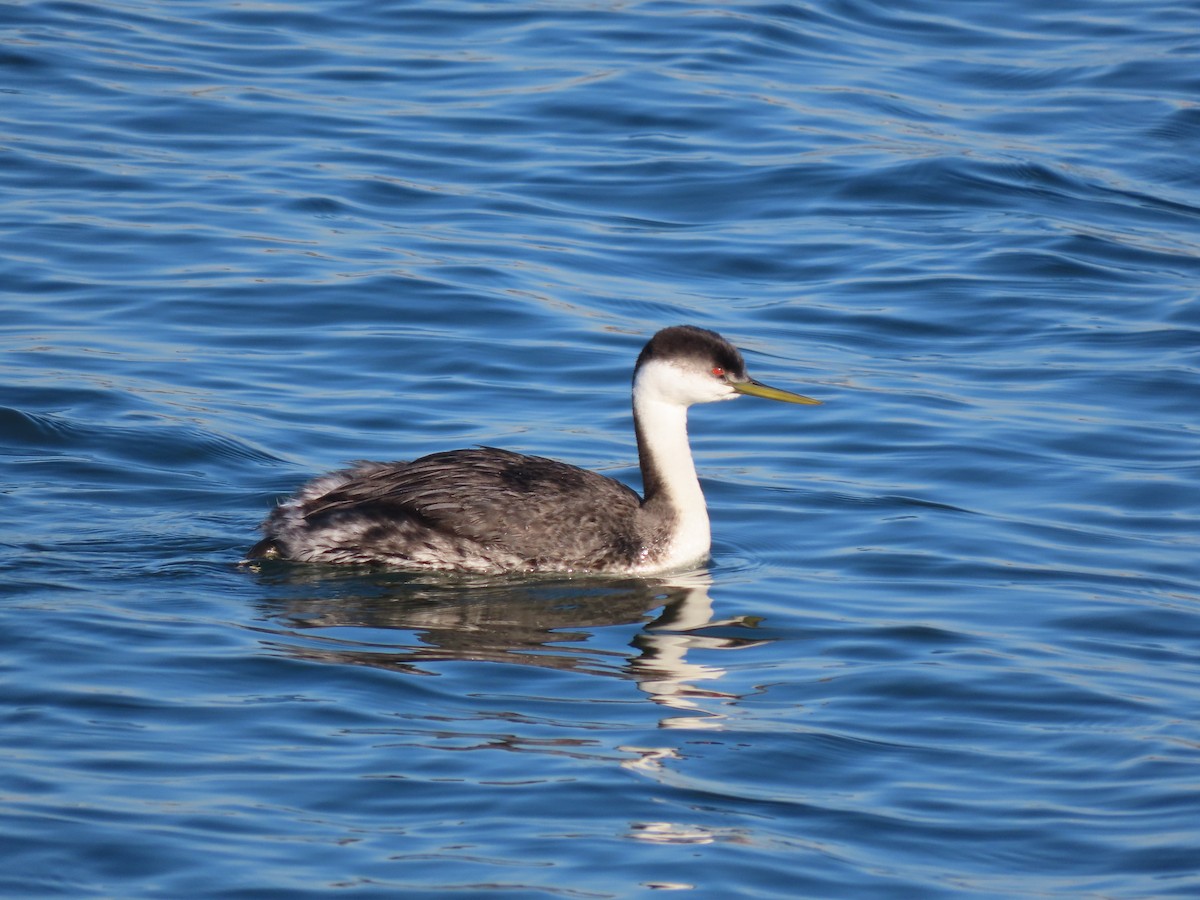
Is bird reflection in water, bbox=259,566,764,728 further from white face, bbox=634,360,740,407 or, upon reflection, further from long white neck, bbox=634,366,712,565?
white face, bbox=634,360,740,407

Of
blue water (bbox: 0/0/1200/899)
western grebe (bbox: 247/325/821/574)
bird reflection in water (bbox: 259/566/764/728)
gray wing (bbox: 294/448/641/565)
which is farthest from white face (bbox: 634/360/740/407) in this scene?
bird reflection in water (bbox: 259/566/764/728)

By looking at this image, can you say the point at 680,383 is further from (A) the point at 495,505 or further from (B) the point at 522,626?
(B) the point at 522,626

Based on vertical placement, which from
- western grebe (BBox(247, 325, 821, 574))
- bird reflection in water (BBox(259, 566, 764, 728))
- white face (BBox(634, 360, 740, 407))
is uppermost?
white face (BBox(634, 360, 740, 407))

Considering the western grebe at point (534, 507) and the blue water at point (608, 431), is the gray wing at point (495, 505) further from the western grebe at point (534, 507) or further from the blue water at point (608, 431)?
the blue water at point (608, 431)

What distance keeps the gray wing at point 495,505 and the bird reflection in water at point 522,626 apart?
0.19 m

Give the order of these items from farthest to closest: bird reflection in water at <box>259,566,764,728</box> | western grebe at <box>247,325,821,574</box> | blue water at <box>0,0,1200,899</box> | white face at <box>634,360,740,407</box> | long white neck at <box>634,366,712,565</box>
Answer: white face at <box>634,360,740,407</box> < long white neck at <box>634,366,712,565</box> < western grebe at <box>247,325,821,574</box> < bird reflection in water at <box>259,566,764,728</box> < blue water at <box>0,0,1200,899</box>

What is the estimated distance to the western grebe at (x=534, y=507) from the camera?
365 inches

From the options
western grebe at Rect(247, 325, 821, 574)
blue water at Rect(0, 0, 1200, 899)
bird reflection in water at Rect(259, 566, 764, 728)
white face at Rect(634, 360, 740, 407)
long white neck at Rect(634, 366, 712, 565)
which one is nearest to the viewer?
blue water at Rect(0, 0, 1200, 899)

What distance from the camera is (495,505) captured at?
9.41 meters

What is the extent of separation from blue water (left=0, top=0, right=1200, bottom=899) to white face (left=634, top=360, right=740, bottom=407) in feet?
2.56

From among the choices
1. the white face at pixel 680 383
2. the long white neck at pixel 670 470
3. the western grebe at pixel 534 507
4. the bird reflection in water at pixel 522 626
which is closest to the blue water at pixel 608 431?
the bird reflection in water at pixel 522 626

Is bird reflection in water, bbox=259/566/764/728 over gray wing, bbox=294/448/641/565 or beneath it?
beneath

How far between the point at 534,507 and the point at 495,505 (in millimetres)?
183

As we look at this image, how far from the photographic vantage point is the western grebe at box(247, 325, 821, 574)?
30.5ft
